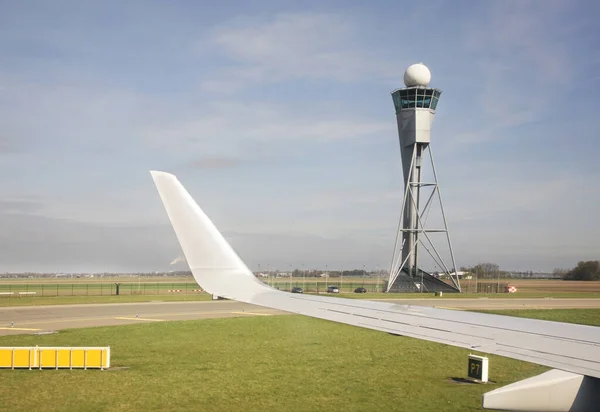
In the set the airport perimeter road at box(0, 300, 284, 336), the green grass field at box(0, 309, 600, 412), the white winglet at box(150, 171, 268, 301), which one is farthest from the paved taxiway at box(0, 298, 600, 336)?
the white winglet at box(150, 171, 268, 301)

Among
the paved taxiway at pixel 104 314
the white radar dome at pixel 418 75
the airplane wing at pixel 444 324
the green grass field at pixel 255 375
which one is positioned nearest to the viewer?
the airplane wing at pixel 444 324

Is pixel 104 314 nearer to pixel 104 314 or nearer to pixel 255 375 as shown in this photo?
pixel 104 314

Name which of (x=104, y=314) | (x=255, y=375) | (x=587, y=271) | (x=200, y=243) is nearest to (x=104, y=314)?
(x=104, y=314)

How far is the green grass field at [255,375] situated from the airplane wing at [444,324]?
533cm

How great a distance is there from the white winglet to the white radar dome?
66194 millimetres

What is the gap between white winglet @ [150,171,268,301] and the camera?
10.7 meters

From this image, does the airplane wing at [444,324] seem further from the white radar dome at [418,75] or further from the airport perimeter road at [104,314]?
the white radar dome at [418,75]

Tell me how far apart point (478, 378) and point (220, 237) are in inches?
455

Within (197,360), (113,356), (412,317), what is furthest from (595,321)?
(412,317)

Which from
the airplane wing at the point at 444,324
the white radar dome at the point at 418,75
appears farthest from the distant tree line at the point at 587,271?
the airplane wing at the point at 444,324

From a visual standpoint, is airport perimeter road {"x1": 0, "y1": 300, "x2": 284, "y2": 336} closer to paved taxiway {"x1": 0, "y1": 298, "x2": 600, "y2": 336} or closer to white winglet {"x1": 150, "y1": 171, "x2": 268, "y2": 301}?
paved taxiway {"x1": 0, "y1": 298, "x2": 600, "y2": 336}

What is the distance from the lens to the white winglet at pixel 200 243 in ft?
35.2

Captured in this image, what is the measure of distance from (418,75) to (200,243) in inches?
2639

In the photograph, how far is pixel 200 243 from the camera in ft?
36.2
